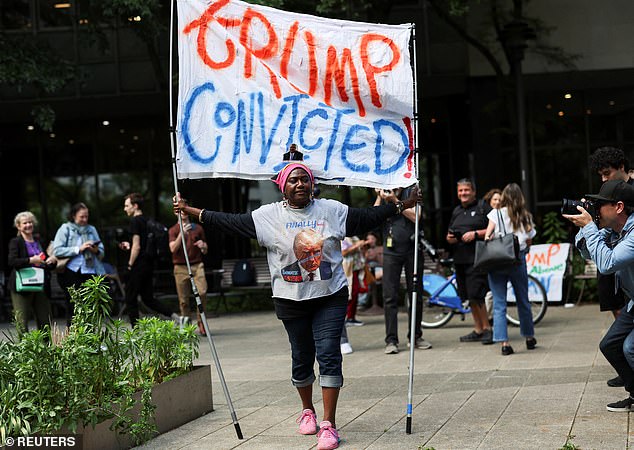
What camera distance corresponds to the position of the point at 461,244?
12.2 metres

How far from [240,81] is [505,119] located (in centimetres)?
1560

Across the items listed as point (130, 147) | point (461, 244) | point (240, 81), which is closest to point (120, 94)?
point (130, 147)

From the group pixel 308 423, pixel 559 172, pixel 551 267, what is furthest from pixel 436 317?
pixel 559 172

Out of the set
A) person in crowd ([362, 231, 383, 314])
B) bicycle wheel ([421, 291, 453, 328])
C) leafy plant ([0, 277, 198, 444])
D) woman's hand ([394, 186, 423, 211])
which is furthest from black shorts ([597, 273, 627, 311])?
person in crowd ([362, 231, 383, 314])

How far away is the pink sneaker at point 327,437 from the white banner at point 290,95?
1836 mm

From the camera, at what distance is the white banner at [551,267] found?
16.4 metres

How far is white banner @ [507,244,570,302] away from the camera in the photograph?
16.4 metres

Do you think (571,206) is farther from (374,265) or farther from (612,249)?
(374,265)

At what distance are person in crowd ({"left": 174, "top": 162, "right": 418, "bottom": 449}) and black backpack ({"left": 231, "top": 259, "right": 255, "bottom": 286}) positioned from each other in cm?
1286

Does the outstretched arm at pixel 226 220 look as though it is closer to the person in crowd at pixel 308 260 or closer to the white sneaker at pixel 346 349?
the person in crowd at pixel 308 260

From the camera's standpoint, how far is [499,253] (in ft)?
35.5

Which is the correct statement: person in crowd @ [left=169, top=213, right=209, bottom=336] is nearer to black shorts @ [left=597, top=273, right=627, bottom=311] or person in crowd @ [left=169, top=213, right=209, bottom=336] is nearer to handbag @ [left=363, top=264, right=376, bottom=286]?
handbag @ [left=363, top=264, right=376, bottom=286]

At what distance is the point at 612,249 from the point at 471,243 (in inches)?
222

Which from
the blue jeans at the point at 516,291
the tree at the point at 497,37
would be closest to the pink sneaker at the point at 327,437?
the blue jeans at the point at 516,291
